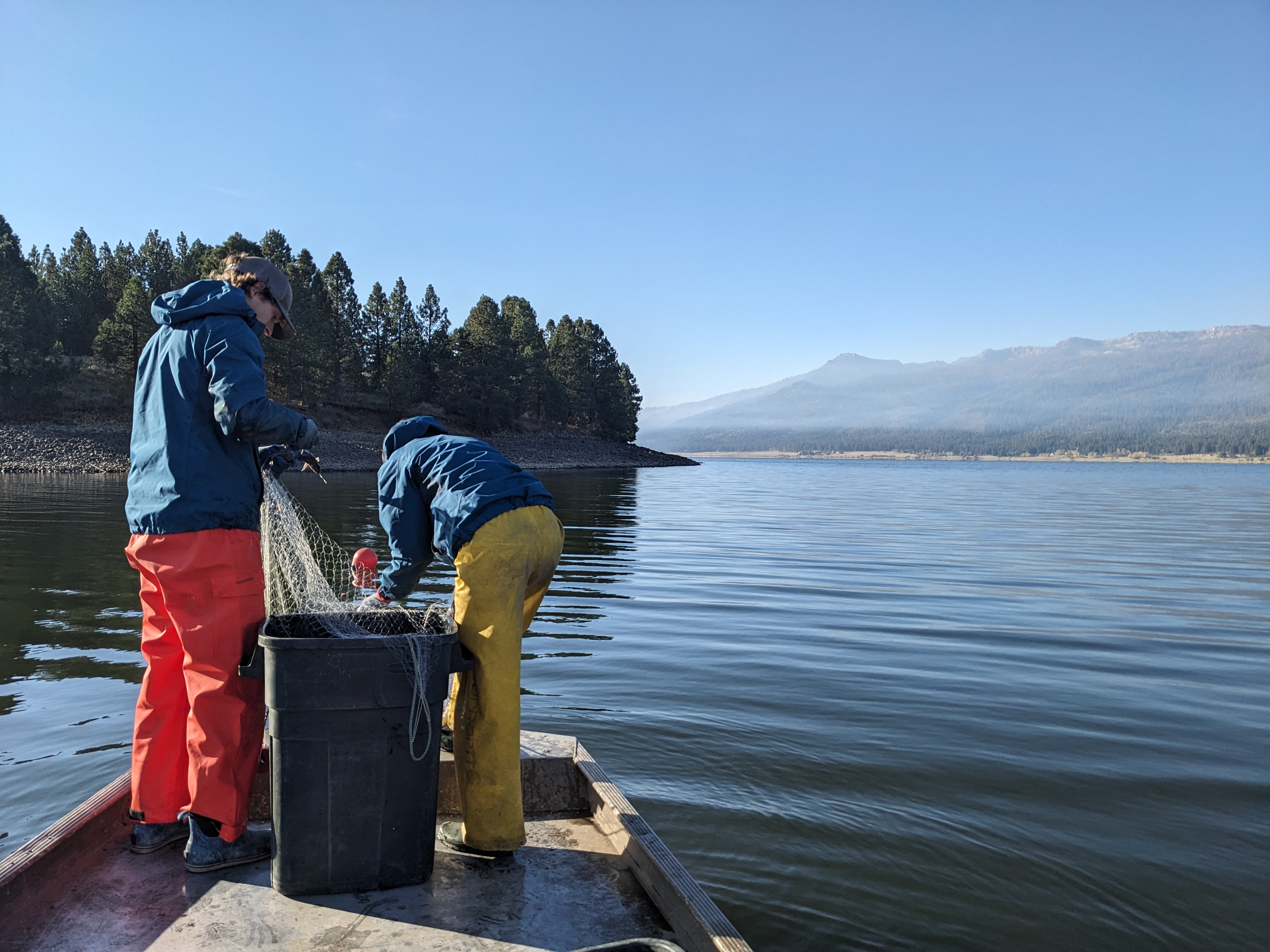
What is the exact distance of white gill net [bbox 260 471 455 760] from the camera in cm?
306

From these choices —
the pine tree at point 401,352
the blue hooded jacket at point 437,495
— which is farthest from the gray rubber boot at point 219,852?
the pine tree at point 401,352

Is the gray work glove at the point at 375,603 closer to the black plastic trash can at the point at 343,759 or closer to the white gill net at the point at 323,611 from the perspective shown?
the white gill net at the point at 323,611

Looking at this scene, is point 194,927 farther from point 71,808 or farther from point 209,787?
point 71,808

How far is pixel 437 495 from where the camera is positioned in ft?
11.9

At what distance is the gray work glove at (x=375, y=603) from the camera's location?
3.53 metres

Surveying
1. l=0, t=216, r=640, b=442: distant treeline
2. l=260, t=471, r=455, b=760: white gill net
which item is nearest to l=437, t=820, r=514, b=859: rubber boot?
l=260, t=471, r=455, b=760: white gill net

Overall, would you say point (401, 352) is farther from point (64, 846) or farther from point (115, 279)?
point (64, 846)

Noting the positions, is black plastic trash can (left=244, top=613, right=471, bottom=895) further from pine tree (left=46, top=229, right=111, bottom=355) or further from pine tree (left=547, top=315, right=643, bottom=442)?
pine tree (left=547, top=315, right=643, bottom=442)

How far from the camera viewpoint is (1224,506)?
35.6 m

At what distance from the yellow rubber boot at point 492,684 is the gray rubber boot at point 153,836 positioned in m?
1.16

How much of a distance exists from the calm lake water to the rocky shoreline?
653 inches

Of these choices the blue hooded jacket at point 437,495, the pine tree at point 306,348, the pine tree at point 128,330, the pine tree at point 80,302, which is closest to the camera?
the blue hooded jacket at point 437,495

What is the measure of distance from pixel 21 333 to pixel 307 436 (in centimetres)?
5477

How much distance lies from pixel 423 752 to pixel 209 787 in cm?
89
